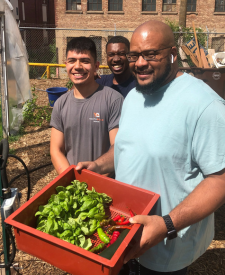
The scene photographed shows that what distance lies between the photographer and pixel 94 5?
74.1 feet

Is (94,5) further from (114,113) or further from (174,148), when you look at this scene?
(174,148)

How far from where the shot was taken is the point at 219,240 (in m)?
3.70

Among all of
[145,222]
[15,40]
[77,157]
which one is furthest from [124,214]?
[15,40]

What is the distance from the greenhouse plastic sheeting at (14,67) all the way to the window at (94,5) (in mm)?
17729

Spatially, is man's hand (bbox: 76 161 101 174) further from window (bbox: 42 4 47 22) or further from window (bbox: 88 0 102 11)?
window (bbox: 42 4 47 22)

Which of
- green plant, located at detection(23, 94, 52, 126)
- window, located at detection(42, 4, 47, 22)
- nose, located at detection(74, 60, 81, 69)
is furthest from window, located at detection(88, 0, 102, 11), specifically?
nose, located at detection(74, 60, 81, 69)

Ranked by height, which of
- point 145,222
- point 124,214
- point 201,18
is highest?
point 201,18

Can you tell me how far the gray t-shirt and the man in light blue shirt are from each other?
65 cm

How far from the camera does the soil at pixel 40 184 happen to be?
10.8 ft

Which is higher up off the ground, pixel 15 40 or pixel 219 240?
pixel 15 40

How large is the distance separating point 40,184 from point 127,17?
67.2 feet

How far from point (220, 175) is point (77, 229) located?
89cm

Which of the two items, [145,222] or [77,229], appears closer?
[145,222]

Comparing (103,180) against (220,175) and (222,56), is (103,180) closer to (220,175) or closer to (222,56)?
(220,175)
